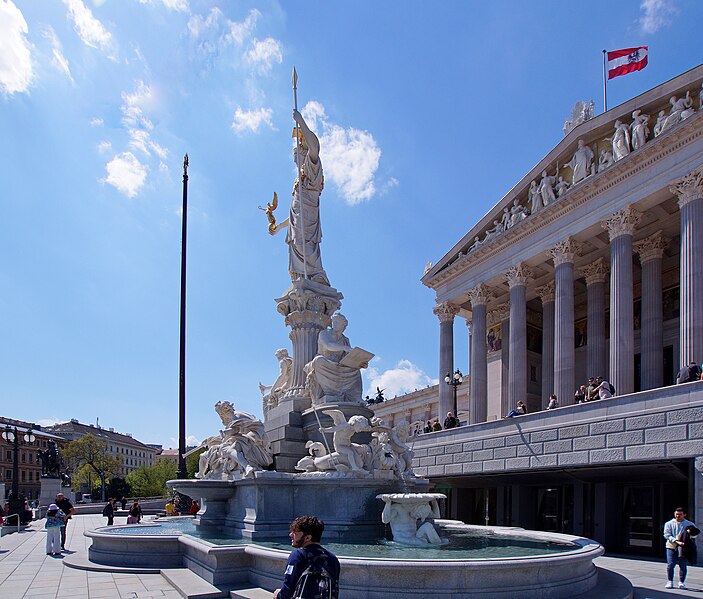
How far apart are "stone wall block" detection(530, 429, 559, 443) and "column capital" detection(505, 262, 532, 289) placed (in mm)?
10911

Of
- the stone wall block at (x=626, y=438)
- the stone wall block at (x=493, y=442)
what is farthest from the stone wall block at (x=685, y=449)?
the stone wall block at (x=493, y=442)

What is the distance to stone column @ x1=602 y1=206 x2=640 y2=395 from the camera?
2688cm

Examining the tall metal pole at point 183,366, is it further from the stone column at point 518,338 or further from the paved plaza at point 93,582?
the stone column at point 518,338

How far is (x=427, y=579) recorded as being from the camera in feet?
26.7

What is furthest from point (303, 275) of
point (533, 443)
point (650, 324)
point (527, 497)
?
point (650, 324)

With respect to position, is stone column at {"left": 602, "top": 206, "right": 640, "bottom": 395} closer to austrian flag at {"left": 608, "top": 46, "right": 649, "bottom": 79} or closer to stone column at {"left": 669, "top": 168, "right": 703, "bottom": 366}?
stone column at {"left": 669, "top": 168, "right": 703, "bottom": 366}

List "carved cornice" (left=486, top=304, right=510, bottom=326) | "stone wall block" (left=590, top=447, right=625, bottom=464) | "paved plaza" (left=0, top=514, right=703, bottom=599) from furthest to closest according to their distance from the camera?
"carved cornice" (left=486, top=304, right=510, bottom=326) → "stone wall block" (left=590, top=447, right=625, bottom=464) → "paved plaza" (left=0, top=514, right=703, bottom=599)

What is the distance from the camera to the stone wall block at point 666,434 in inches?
787

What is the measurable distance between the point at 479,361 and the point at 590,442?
13.8m

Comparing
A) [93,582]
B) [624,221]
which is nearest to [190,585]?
[93,582]

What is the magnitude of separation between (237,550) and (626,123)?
27147 mm

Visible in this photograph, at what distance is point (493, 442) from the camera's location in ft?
90.9

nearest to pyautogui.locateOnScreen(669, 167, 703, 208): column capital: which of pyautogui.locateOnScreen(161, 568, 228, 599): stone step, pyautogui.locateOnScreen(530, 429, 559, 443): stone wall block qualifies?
pyautogui.locateOnScreen(530, 429, 559, 443): stone wall block

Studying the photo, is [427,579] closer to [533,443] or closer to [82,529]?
[533,443]
